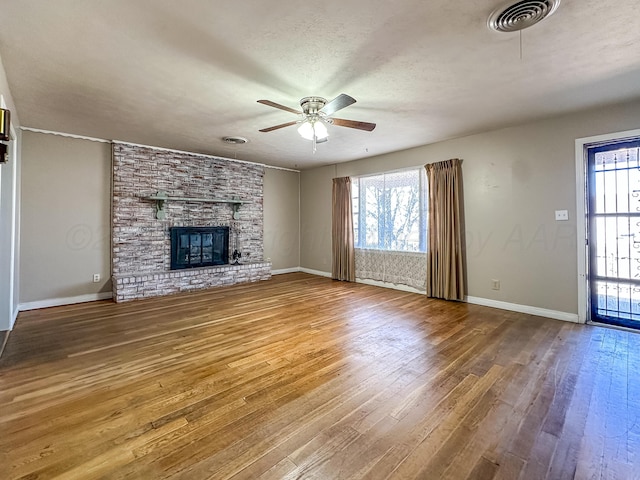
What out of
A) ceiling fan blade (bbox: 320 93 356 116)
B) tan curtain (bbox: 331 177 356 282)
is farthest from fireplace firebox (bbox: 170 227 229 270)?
ceiling fan blade (bbox: 320 93 356 116)

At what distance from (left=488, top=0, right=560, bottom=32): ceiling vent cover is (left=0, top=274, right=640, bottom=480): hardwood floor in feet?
8.36

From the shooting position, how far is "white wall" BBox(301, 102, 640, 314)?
3.70m

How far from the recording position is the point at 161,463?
1502mm

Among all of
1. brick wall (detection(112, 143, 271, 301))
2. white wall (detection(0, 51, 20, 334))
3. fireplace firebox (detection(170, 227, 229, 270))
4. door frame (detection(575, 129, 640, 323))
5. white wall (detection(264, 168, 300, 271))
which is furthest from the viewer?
white wall (detection(264, 168, 300, 271))

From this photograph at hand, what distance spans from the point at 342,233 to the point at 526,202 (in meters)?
3.31

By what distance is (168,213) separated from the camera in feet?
18.0

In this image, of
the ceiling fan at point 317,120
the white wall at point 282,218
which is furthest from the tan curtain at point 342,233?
the ceiling fan at point 317,120

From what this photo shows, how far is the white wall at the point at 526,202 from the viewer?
3.70 m

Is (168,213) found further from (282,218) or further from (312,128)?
(312,128)

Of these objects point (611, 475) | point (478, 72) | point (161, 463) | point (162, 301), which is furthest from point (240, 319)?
point (478, 72)

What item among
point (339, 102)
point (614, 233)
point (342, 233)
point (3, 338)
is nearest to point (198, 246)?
point (342, 233)

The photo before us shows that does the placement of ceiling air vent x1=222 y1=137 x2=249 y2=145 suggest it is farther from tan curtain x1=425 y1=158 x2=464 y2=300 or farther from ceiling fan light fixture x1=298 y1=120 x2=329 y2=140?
tan curtain x1=425 y1=158 x2=464 y2=300

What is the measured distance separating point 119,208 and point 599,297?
Answer: 6976 mm

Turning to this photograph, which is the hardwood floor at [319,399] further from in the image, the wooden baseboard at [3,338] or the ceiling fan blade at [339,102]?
the ceiling fan blade at [339,102]
